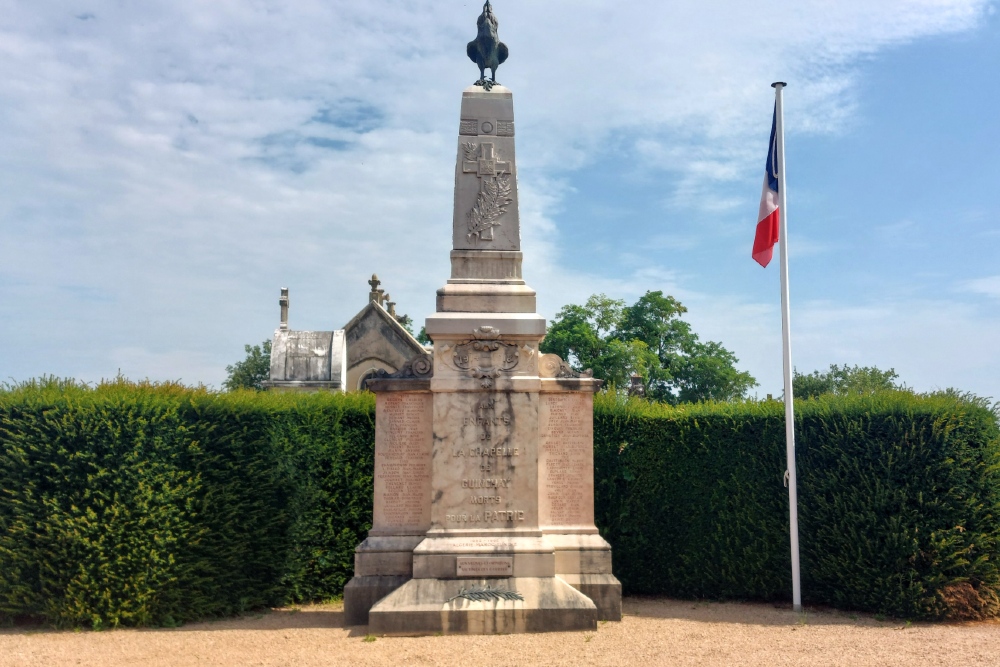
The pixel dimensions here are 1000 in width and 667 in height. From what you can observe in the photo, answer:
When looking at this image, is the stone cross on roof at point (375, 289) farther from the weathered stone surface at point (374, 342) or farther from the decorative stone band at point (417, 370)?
the decorative stone band at point (417, 370)

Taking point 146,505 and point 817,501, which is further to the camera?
point 817,501

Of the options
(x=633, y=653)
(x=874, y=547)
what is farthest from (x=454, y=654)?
(x=874, y=547)

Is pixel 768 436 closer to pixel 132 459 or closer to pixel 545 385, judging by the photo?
pixel 545 385

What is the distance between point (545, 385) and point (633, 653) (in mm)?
3060

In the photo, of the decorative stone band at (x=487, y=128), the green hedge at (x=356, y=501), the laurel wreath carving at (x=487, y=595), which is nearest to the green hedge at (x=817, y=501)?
the green hedge at (x=356, y=501)

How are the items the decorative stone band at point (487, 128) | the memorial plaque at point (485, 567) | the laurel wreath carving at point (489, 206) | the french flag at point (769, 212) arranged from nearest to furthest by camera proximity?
1. the memorial plaque at point (485, 567)
2. the laurel wreath carving at point (489, 206)
3. the decorative stone band at point (487, 128)
4. the french flag at point (769, 212)

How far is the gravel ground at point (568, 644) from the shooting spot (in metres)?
7.25

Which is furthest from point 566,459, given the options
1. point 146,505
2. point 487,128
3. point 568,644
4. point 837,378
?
point 837,378

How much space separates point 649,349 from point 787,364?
2692 cm

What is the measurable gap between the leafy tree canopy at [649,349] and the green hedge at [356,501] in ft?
75.9

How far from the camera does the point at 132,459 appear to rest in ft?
30.6

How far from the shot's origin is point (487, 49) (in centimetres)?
966

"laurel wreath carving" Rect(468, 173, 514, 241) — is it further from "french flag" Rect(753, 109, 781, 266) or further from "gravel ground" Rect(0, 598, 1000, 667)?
"gravel ground" Rect(0, 598, 1000, 667)

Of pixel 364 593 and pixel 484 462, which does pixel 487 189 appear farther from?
pixel 364 593
